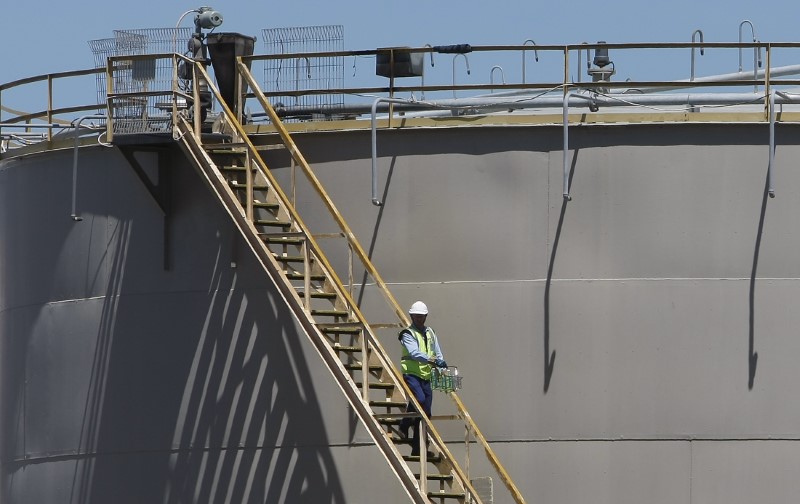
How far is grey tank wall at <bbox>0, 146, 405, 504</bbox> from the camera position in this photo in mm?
19222

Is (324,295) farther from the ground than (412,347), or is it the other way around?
(324,295)

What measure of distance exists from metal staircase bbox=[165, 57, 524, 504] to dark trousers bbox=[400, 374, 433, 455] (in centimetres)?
10

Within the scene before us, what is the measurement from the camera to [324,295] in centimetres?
1850

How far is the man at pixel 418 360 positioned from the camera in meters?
17.6

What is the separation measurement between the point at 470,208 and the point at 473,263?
629 mm

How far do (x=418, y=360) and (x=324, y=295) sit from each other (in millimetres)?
1557

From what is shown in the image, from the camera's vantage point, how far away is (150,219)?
796 inches

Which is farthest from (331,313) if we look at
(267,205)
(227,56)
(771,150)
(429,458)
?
Answer: (771,150)

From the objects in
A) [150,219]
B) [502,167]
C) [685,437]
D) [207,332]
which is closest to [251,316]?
[207,332]

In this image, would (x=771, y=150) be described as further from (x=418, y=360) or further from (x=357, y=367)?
(x=357, y=367)

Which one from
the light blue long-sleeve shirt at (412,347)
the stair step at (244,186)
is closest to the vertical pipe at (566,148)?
the light blue long-sleeve shirt at (412,347)

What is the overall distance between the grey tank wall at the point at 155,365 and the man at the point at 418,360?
1.37 meters

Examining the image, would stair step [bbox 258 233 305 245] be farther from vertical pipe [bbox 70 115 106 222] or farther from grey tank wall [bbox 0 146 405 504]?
vertical pipe [bbox 70 115 106 222]

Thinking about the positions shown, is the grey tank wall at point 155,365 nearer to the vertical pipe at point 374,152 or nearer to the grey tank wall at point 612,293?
the grey tank wall at point 612,293
